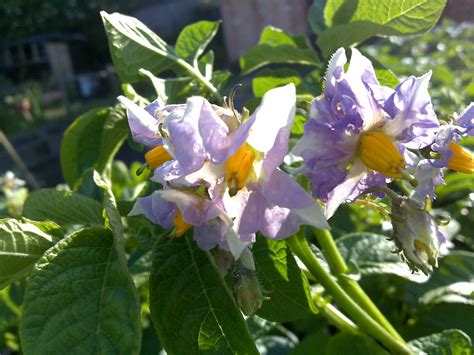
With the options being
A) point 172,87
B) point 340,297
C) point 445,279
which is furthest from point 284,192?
point 445,279

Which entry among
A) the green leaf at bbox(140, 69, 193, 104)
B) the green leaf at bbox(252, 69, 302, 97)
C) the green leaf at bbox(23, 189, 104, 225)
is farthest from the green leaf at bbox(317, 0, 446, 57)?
the green leaf at bbox(23, 189, 104, 225)

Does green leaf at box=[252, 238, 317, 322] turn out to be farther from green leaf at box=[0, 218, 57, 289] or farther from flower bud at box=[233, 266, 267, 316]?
Answer: green leaf at box=[0, 218, 57, 289]

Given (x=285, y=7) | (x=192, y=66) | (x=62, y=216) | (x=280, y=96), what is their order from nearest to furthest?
(x=280, y=96), (x=62, y=216), (x=192, y=66), (x=285, y=7)

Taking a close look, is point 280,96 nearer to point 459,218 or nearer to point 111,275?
point 111,275

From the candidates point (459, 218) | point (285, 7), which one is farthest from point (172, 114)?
point (285, 7)

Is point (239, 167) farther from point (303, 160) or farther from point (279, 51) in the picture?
point (279, 51)

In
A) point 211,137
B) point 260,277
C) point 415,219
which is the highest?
point 211,137
